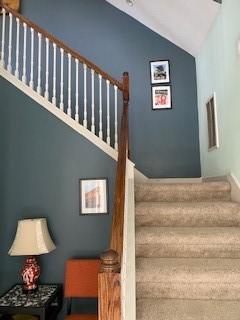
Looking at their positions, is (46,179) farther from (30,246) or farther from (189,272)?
(189,272)

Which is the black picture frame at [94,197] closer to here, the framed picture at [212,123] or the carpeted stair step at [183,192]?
the carpeted stair step at [183,192]

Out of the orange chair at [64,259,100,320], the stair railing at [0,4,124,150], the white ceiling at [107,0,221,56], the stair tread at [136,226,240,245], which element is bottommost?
the orange chair at [64,259,100,320]

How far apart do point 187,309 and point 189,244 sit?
53cm

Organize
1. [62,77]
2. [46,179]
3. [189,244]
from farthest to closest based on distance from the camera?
[62,77]
[46,179]
[189,244]

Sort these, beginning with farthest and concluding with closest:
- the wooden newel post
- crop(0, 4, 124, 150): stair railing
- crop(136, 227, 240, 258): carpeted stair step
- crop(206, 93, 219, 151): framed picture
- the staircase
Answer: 1. crop(206, 93, 219, 151): framed picture
2. crop(0, 4, 124, 150): stair railing
3. crop(136, 227, 240, 258): carpeted stair step
4. the staircase
5. the wooden newel post

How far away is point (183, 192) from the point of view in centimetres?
280

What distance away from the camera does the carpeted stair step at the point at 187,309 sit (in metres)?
1.58

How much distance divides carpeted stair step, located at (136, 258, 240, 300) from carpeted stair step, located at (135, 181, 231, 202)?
0.97 m

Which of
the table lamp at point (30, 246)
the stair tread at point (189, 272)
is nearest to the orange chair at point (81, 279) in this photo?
the table lamp at point (30, 246)

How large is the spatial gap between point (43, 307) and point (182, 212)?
1444 mm

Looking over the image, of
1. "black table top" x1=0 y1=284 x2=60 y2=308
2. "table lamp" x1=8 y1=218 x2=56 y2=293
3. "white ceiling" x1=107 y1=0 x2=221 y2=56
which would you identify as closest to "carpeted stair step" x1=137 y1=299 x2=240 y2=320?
"black table top" x1=0 y1=284 x2=60 y2=308

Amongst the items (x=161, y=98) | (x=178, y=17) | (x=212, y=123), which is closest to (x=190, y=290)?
(x=212, y=123)

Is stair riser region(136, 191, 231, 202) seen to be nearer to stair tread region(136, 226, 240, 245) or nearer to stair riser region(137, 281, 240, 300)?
stair tread region(136, 226, 240, 245)

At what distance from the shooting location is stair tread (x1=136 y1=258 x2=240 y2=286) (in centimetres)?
183
